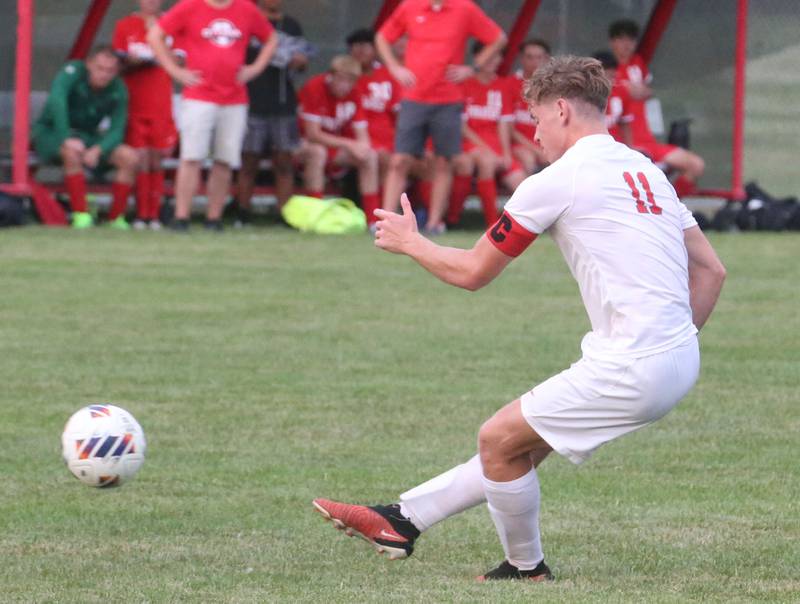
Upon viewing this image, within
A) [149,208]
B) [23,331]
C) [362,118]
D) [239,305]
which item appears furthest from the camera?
[362,118]

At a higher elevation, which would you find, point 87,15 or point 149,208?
point 87,15

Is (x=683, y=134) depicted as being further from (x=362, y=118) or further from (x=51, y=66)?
(x=51, y=66)

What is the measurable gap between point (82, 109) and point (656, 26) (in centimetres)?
714

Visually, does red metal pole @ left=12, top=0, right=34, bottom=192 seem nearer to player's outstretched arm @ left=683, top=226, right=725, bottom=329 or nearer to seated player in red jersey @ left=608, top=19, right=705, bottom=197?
seated player in red jersey @ left=608, top=19, right=705, bottom=197

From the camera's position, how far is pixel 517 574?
501 cm

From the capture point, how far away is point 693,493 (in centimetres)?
631

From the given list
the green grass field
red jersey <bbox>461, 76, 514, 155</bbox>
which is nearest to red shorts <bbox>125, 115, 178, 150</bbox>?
the green grass field

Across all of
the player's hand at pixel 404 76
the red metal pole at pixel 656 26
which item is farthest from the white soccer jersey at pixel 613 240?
the red metal pole at pixel 656 26

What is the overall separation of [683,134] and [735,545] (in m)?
13.3

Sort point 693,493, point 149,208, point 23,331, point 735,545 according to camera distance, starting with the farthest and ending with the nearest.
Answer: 1. point 149,208
2. point 23,331
3. point 693,493
4. point 735,545

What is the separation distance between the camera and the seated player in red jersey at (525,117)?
16969 millimetres

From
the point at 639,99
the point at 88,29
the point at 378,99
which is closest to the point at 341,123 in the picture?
the point at 378,99

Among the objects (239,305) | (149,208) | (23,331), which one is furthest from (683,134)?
(23,331)

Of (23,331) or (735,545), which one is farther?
(23,331)
